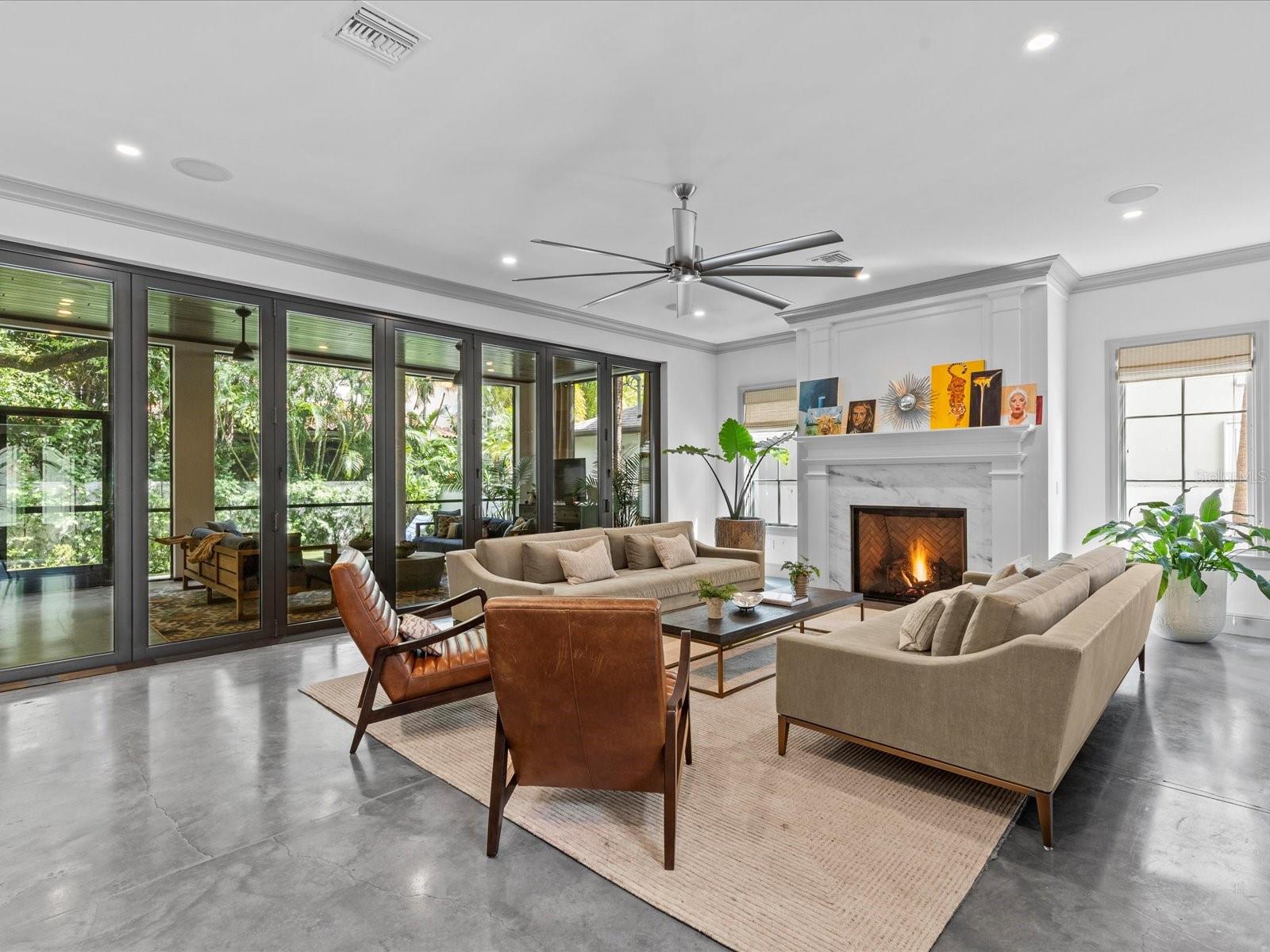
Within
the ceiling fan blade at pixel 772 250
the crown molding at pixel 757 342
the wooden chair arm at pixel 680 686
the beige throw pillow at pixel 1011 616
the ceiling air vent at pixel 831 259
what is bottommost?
the wooden chair arm at pixel 680 686

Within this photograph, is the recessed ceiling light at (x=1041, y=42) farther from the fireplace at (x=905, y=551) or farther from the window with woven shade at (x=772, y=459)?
the window with woven shade at (x=772, y=459)

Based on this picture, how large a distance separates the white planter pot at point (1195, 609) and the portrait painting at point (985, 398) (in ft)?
5.63

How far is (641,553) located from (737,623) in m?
2.13

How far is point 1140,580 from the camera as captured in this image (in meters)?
3.36

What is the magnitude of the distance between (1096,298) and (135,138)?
6935 millimetres

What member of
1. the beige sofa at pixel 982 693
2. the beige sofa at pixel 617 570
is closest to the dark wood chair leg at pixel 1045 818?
the beige sofa at pixel 982 693

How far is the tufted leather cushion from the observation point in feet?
9.86

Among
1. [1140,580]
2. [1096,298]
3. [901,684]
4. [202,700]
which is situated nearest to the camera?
[901,684]

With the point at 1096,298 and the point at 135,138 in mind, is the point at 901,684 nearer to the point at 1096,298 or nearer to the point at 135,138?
the point at 135,138

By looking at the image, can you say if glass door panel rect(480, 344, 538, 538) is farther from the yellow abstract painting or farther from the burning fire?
the yellow abstract painting

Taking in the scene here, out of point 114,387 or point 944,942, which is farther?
point 114,387

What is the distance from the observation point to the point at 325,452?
532 centimetres

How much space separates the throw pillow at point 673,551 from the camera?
5919mm

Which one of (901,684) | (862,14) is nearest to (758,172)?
(862,14)
